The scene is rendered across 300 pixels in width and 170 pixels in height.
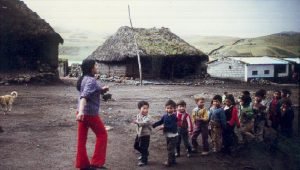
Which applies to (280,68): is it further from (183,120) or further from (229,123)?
(183,120)

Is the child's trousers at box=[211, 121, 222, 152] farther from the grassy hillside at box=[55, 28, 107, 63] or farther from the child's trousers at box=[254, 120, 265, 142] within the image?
the grassy hillside at box=[55, 28, 107, 63]

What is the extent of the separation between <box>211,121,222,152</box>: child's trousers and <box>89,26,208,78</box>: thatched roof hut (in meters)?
21.6

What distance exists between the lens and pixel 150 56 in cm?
2930

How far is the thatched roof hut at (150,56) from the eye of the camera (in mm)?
29900

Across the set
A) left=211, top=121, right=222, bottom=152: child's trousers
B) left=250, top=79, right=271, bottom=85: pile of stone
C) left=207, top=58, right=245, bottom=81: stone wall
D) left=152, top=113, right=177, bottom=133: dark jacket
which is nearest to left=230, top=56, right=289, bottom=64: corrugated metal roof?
left=207, top=58, right=245, bottom=81: stone wall

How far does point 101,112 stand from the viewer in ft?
41.4

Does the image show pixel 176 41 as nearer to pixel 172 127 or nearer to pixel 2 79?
pixel 2 79

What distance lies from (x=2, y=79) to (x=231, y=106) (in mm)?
16894

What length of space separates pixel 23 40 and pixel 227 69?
744 inches

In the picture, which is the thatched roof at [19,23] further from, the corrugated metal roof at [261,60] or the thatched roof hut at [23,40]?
the corrugated metal roof at [261,60]

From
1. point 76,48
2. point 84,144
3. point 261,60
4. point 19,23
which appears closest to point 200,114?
point 84,144

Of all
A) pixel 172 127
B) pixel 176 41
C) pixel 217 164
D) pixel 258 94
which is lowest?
pixel 217 164

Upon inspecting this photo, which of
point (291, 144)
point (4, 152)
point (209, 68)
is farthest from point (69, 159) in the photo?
point (209, 68)

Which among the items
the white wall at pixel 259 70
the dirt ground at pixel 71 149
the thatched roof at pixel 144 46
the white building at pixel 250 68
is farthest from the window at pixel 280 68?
the dirt ground at pixel 71 149
